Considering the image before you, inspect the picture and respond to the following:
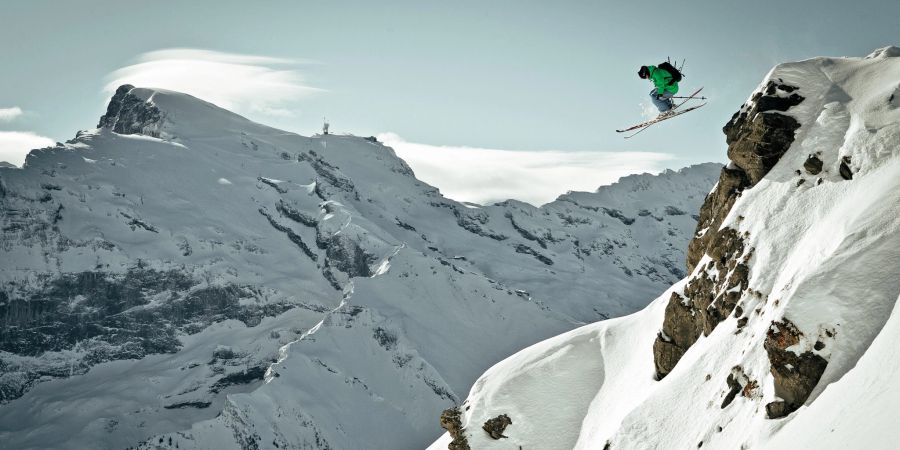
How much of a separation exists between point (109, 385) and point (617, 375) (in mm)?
150556

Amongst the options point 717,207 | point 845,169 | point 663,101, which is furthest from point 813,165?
point 663,101

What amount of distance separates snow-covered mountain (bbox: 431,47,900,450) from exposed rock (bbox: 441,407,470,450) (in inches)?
4.9

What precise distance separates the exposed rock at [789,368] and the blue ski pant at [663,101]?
40.0 ft

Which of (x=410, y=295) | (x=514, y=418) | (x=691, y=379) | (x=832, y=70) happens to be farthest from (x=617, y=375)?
(x=410, y=295)

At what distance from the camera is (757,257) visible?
37812 millimetres

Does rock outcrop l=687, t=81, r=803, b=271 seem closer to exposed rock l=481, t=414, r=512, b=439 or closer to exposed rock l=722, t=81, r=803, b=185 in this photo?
exposed rock l=722, t=81, r=803, b=185

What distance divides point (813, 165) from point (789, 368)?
12840 mm

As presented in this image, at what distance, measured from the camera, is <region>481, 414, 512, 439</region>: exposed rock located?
50.2 m

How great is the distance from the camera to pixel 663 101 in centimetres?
3925

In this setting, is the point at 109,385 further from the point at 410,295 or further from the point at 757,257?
the point at 757,257

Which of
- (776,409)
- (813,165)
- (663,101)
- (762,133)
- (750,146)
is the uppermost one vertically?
(663,101)

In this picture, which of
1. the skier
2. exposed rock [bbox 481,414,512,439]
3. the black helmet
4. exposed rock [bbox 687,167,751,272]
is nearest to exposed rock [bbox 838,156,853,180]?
exposed rock [bbox 687,167,751,272]

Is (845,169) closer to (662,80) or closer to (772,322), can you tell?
(662,80)

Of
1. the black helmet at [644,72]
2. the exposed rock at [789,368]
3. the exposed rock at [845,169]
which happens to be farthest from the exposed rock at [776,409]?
the black helmet at [644,72]
